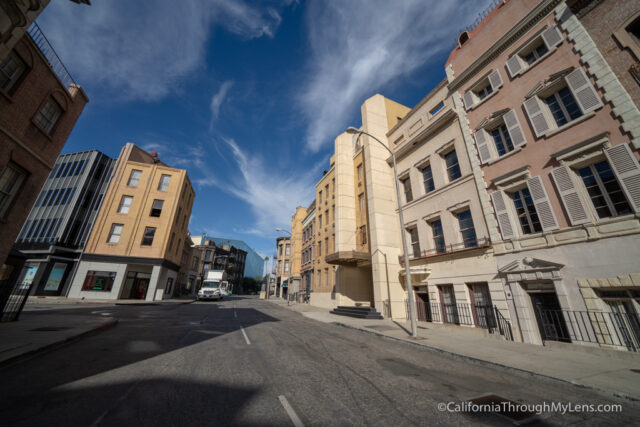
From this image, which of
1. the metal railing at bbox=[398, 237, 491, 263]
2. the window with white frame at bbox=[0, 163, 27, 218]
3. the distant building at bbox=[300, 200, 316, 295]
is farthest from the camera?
the distant building at bbox=[300, 200, 316, 295]

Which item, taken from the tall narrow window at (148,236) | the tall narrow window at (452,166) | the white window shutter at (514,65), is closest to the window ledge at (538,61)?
the white window shutter at (514,65)

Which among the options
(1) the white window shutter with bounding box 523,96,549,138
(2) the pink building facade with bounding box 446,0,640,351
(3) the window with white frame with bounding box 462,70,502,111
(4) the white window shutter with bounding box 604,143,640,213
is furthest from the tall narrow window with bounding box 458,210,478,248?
(3) the window with white frame with bounding box 462,70,502,111

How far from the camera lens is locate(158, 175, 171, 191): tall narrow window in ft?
89.6

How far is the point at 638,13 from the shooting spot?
27.1 feet

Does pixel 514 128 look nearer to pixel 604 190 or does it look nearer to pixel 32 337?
pixel 604 190

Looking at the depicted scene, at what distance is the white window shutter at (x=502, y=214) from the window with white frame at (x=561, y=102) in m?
2.91

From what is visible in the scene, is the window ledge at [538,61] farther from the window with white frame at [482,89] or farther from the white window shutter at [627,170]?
the white window shutter at [627,170]

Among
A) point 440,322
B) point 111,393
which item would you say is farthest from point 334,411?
point 440,322

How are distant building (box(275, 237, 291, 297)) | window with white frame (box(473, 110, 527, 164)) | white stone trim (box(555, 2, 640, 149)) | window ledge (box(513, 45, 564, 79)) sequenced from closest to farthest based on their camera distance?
white stone trim (box(555, 2, 640, 149)) → window ledge (box(513, 45, 564, 79)) → window with white frame (box(473, 110, 527, 164)) → distant building (box(275, 237, 291, 297))

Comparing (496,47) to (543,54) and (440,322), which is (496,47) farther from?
(440,322)

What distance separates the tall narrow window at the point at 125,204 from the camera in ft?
82.2

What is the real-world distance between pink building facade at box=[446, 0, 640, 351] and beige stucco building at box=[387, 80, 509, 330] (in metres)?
0.66

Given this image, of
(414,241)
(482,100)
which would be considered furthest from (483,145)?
(414,241)

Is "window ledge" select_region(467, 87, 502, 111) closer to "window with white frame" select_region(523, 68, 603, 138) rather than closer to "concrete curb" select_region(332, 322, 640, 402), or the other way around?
"window with white frame" select_region(523, 68, 603, 138)
